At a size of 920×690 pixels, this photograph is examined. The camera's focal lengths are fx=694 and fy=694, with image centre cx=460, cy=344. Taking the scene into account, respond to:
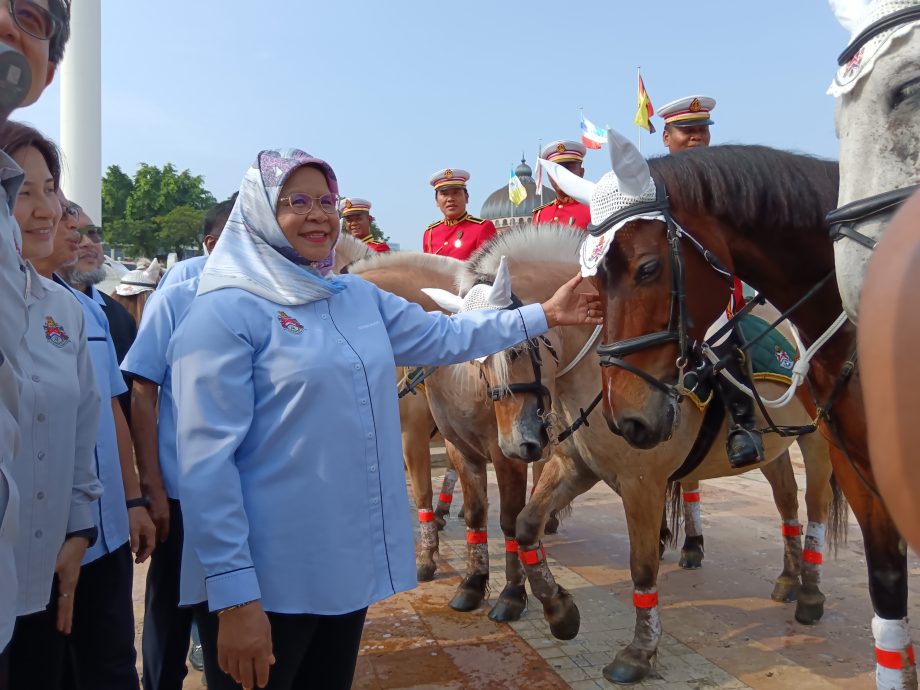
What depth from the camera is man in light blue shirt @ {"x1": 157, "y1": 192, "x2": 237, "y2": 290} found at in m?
3.04

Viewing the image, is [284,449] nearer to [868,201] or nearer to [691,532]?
[868,201]

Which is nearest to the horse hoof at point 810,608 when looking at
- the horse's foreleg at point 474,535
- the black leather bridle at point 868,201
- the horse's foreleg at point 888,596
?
the horse's foreleg at point 888,596

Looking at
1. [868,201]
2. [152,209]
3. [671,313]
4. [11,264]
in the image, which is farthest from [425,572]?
[152,209]

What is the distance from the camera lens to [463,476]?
5051 mm

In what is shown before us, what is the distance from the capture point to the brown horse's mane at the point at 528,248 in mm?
3967

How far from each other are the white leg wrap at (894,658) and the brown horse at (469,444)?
85.7 inches

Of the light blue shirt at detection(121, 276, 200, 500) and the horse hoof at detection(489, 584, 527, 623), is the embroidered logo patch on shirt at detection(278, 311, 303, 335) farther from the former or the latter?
the horse hoof at detection(489, 584, 527, 623)

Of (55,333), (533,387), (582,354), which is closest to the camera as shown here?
(55,333)

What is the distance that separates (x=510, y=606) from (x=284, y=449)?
3018 mm

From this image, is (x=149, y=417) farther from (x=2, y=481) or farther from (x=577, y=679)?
(x=577, y=679)

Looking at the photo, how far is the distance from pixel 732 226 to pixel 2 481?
248cm

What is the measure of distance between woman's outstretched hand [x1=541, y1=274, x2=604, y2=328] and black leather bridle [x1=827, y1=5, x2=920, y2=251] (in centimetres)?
122

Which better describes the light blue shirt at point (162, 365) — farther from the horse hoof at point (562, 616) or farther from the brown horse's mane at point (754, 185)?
the horse hoof at point (562, 616)

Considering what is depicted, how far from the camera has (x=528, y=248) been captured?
4023 mm
